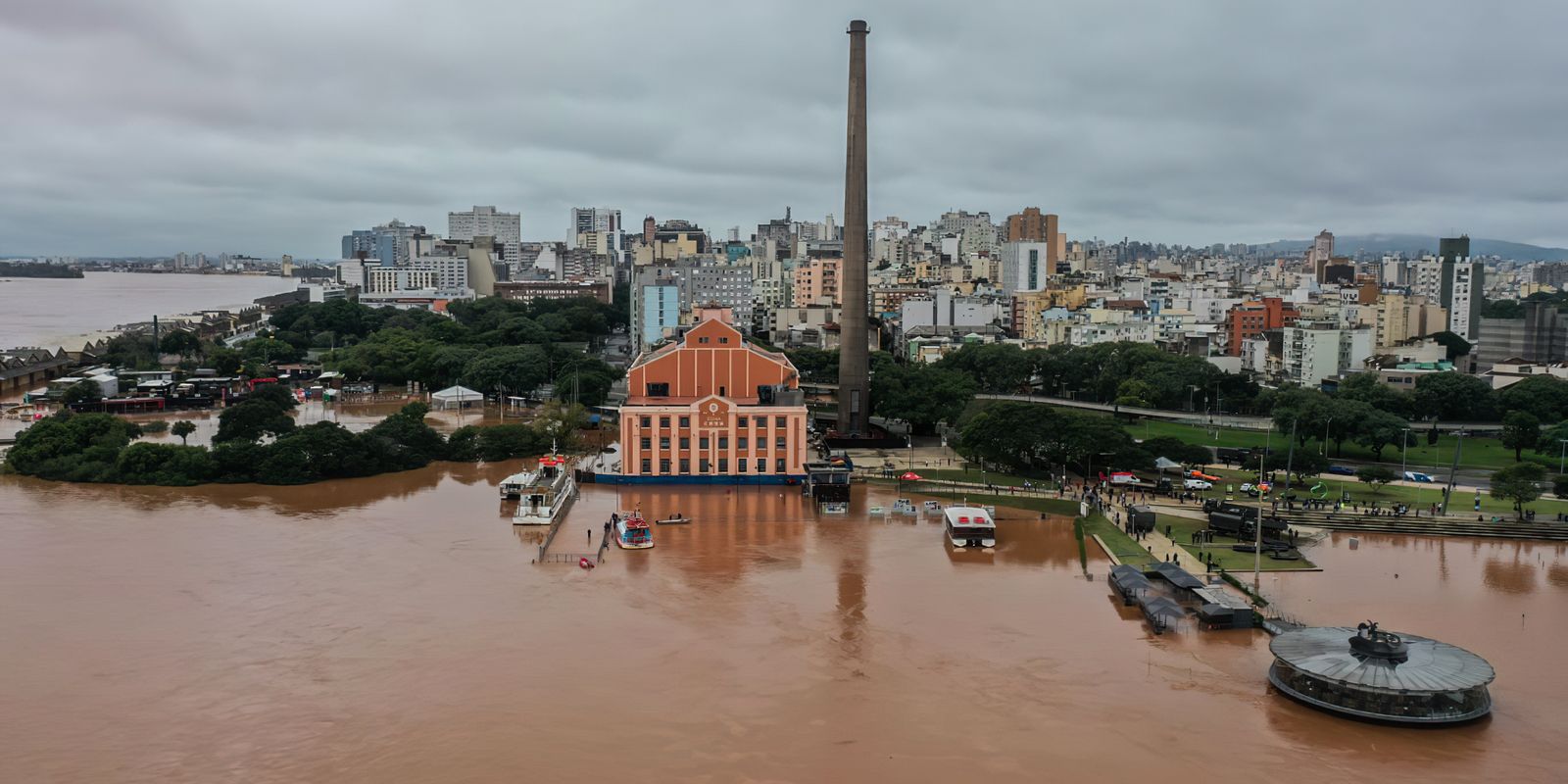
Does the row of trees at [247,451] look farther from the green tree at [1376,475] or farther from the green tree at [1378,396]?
the green tree at [1378,396]

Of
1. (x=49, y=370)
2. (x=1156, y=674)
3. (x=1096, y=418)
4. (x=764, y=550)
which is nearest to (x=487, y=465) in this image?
(x=764, y=550)

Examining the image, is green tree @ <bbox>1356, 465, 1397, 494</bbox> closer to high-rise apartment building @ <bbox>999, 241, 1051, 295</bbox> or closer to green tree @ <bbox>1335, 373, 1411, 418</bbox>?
green tree @ <bbox>1335, 373, 1411, 418</bbox>

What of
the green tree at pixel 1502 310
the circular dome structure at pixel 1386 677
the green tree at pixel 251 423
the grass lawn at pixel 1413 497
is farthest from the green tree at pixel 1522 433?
the green tree at pixel 1502 310

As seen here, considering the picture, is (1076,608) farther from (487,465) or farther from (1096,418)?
(487,465)

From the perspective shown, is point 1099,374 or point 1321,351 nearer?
point 1099,374

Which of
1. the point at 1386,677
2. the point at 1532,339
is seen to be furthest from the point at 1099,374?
the point at 1386,677

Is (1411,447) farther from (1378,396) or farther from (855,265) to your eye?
(855,265)

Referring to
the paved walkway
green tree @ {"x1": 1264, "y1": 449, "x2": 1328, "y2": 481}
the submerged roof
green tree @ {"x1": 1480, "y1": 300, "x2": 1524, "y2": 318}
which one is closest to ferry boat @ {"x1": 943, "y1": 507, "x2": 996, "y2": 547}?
the paved walkway
